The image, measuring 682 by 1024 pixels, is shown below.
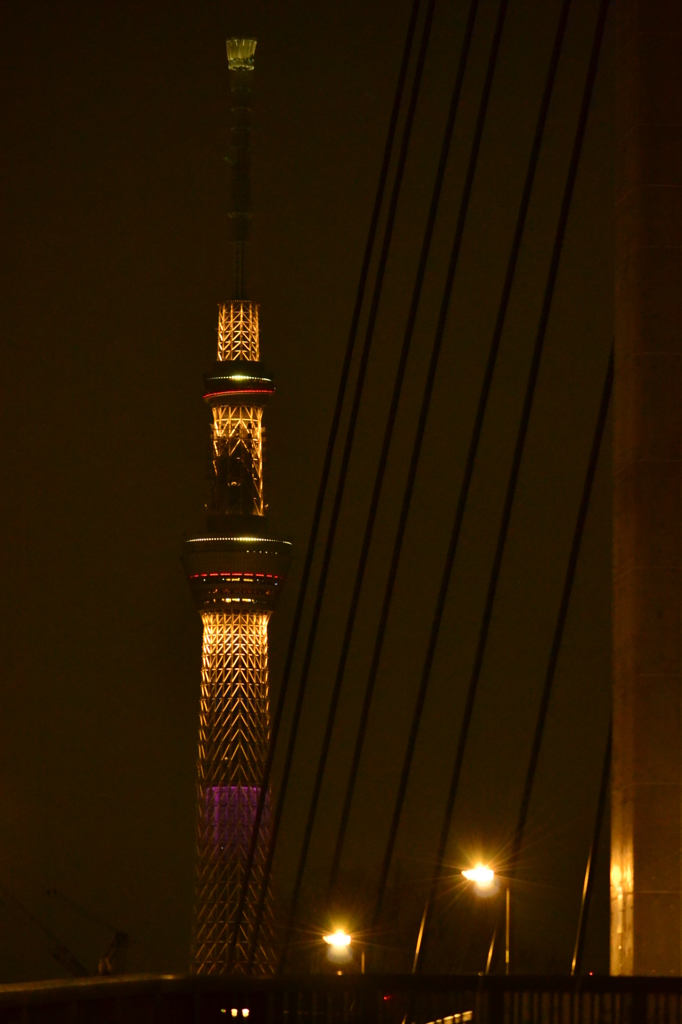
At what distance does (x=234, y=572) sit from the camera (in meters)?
143

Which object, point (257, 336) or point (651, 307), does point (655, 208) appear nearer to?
point (651, 307)

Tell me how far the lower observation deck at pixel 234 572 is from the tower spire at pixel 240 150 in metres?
16.9

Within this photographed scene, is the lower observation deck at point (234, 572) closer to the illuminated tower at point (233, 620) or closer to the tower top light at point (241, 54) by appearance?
the illuminated tower at point (233, 620)

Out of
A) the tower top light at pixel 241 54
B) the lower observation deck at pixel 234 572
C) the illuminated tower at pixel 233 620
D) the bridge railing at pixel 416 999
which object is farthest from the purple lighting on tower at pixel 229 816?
the bridge railing at pixel 416 999

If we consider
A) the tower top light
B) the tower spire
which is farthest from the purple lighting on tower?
the tower top light

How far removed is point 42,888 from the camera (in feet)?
470

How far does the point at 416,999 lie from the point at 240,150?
141 meters

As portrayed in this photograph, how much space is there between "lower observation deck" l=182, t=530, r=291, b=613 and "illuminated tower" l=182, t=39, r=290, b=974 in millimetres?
62

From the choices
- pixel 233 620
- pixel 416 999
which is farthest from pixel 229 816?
pixel 416 999

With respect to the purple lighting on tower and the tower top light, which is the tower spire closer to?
the tower top light

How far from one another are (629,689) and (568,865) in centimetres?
7800

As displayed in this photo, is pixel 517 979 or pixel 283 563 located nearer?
pixel 517 979

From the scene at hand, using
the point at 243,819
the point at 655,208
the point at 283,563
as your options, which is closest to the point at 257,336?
the point at 283,563

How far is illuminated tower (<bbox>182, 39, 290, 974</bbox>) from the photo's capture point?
5512 inches
